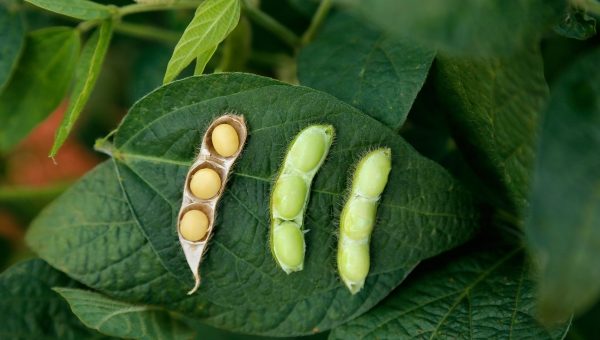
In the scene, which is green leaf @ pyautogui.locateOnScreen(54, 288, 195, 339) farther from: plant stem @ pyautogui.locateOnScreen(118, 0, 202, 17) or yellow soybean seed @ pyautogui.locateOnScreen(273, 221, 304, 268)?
plant stem @ pyautogui.locateOnScreen(118, 0, 202, 17)

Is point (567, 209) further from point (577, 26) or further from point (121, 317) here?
point (121, 317)

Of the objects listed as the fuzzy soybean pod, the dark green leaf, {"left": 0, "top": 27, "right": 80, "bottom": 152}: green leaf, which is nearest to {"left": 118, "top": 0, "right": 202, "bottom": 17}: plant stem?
{"left": 0, "top": 27, "right": 80, "bottom": 152}: green leaf

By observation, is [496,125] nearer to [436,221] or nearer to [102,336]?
[436,221]

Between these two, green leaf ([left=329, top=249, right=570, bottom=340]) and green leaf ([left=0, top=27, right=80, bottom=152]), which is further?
green leaf ([left=0, top=27, right=80, bottom=152])

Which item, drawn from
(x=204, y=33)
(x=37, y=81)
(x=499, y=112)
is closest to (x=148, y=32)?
(x=37, y=81)

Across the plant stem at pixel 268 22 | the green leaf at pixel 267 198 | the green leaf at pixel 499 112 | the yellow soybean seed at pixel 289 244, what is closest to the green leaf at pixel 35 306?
the green leaf at pixel 267 198
